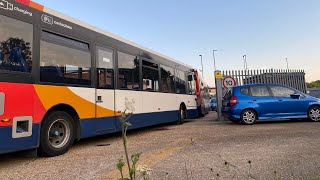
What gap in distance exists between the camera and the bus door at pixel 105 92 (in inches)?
294

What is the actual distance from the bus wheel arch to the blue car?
721 centimetres

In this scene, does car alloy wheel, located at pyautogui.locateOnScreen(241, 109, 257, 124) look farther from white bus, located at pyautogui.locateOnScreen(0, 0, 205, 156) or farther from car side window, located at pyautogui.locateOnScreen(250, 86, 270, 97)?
white bus, located at pyautogui.locateOnScreen(0, 0, 205, 156)

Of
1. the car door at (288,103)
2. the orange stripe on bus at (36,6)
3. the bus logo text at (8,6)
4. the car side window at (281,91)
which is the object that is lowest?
the car door at (288,103)

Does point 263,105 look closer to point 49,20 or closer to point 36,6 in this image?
point 49,20

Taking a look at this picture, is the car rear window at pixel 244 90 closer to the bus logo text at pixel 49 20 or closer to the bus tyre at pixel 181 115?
the bus tyre at pixel 181 115

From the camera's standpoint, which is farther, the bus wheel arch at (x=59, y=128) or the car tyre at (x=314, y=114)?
the car tyre at (x=314, y=114)

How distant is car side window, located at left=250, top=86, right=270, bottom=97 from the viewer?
1206cm

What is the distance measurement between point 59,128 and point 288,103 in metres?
9.26

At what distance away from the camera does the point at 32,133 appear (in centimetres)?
553

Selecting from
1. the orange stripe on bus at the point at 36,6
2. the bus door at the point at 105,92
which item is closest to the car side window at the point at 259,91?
the bus door at the point at 105,92

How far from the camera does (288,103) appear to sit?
11.9 m

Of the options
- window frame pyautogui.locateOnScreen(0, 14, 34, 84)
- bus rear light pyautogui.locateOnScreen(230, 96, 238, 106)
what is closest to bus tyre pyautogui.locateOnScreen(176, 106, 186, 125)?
bus rear light pyautogui.locateOnScreen(230, 96, 238, 106)

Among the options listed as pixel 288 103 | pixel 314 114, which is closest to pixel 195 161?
pixel 288 103

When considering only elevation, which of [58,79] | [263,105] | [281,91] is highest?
[58,79]
